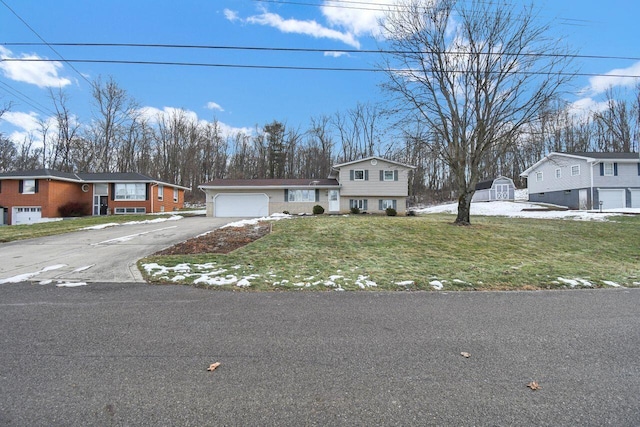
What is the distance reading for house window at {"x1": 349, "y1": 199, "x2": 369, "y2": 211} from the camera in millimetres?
27594

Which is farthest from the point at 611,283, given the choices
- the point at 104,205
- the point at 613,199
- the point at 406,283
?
the point at 104,205

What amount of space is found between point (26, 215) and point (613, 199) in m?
51.4

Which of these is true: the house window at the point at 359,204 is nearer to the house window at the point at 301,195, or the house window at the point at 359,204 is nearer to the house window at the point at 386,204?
the house window at the point at 386,204

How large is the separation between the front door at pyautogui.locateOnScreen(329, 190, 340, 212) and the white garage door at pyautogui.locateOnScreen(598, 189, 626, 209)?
24.0 metres

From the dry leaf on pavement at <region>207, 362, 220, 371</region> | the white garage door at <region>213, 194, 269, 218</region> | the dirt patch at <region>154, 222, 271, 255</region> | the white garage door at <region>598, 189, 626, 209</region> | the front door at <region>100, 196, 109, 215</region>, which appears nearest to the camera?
the dry leaf on pavement at <region>207, 362, 220, 371</region>

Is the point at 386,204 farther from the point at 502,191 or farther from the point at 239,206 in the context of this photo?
the point at 502,191

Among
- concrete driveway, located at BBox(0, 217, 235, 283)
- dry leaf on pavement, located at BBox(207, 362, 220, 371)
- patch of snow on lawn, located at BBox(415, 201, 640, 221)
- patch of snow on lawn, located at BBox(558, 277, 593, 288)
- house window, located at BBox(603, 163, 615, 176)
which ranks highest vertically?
house window, located at BBox(603, 163, 615, 176)

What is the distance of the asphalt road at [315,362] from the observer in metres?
2.21

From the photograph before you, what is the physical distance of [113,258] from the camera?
822 centimetres

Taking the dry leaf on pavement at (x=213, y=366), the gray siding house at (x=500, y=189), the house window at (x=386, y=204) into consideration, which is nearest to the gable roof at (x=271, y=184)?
the house window at (x=386, y=204)

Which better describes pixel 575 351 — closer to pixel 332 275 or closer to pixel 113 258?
pixel 332 275

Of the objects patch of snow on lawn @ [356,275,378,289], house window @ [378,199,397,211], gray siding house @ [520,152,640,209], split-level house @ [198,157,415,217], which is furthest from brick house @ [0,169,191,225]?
gray siding house @ [520,152,640,209]

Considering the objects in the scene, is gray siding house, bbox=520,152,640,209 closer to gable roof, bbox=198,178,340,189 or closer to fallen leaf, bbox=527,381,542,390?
gable roof, bbox=198,178,340,189

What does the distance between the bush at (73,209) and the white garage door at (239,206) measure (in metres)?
12.5
